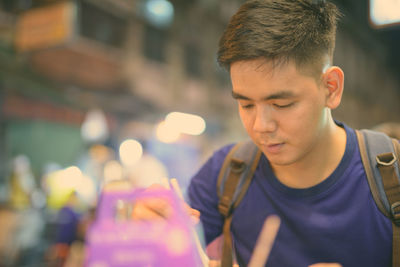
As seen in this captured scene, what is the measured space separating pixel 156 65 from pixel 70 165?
3806 millimetres

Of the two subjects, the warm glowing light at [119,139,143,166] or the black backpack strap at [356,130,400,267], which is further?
the warm glowing light at [119,139,143,166]

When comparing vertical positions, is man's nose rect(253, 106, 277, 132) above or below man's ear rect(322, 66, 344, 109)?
below

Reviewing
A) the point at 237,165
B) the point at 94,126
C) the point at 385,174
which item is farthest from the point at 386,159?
the point at 94,126

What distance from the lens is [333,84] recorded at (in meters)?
1.37

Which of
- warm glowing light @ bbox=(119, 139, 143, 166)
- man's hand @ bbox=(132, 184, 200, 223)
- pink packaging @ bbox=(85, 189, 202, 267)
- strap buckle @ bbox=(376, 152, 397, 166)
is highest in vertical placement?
strap buckle @ bbox=(376, 152, 397, 166)

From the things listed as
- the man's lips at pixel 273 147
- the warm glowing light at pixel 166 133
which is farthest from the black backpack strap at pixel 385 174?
the warm glowing light at pixel 166 133

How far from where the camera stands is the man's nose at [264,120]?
4.06ft

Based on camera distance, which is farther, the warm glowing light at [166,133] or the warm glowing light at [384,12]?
the warm glowing light at [166,133]

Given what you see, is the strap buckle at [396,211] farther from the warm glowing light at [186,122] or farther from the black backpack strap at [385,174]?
the warm glowing light at [186,122]

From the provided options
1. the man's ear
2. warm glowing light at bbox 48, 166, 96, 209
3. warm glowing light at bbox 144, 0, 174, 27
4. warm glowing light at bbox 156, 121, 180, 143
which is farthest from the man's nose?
warm glowing light at bbox 144, 0, 174, 27

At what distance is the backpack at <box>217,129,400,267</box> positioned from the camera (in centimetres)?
129

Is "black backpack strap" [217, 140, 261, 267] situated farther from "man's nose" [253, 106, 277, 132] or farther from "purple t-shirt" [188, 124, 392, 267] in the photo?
"man's nose" [253, 106, 277, 132]

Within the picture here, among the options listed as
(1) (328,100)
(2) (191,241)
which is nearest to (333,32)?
(1) (328,100)

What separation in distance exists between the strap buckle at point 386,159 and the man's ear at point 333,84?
254 mm
